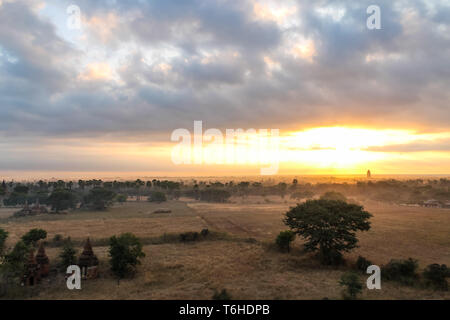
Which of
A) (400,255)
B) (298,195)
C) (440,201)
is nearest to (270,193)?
(298,195)

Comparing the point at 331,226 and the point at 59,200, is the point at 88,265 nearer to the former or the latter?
the point at 331,226

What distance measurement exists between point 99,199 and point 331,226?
70516 mm

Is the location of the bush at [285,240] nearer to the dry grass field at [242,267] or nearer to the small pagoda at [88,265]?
the dry grass field at [242,267]

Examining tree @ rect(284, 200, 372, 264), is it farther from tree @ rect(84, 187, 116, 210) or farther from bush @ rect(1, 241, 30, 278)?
tree @ rect(84, 187, 116, 210)

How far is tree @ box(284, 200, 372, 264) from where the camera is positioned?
2773 centimetres

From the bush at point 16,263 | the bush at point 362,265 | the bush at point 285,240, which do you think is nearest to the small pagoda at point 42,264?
the bush at point 16,263

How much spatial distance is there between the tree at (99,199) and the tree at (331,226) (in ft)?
214

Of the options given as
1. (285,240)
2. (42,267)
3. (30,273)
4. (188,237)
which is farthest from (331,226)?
(30,273)

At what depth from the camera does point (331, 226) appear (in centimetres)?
2892

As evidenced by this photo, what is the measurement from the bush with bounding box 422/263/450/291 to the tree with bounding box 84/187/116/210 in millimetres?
75793

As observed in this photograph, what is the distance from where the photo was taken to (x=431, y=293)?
2025 centimetres

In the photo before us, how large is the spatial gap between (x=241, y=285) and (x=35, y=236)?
26.4 metres

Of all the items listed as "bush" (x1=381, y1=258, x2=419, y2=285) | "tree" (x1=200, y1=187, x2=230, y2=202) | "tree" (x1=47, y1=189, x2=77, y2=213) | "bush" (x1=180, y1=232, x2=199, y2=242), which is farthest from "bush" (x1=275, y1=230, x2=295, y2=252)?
"tree" (x1=200, y1=187, x2=230, y2=202)
